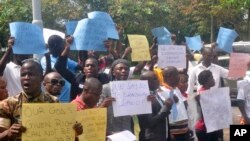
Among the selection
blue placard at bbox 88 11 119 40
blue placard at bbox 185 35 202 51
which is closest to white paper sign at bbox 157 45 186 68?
blue placard at bbox 88 11 119 40

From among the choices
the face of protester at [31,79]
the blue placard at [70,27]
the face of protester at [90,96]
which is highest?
the blue placard at [70,27]

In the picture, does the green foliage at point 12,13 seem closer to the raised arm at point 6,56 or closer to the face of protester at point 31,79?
the raised arm at point 6,56

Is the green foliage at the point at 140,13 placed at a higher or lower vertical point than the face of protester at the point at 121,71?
higher

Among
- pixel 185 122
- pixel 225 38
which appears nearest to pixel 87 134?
pixel 185 122

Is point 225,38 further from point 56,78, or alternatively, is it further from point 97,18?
point 56,78

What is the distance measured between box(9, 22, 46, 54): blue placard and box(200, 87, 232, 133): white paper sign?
189 cm

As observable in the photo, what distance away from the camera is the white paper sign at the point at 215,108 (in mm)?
5230

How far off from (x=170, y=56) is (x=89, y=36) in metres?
1.22

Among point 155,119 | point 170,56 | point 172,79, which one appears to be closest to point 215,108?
point 172,79

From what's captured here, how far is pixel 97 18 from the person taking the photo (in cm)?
606

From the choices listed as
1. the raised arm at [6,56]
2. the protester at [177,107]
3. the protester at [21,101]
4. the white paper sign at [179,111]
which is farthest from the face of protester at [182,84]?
the protester at [21,101]

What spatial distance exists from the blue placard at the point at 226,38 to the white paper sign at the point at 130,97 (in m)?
2.52

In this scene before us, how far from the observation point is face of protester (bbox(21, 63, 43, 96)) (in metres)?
3.17

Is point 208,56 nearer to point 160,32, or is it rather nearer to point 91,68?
point 160,32
